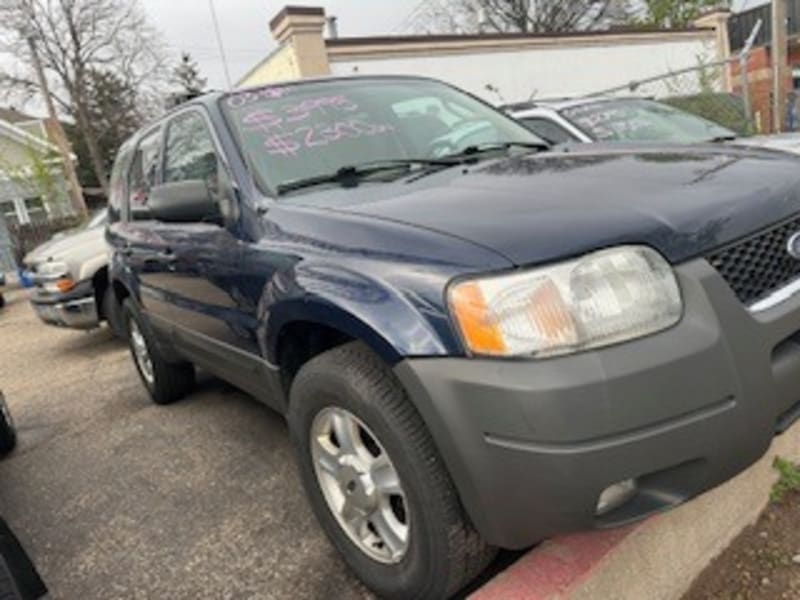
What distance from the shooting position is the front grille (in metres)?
1.90

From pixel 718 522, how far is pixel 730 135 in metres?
4.33

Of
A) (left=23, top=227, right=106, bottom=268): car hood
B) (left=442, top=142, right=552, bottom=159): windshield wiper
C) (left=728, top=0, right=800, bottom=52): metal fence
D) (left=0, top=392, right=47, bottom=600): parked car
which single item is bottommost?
(left=0, top=392, right=47, bottom=600): parked car

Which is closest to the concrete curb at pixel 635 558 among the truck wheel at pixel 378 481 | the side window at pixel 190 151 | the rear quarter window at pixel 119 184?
the truck wheel at pixel 378 481

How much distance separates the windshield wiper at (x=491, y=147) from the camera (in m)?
2.95

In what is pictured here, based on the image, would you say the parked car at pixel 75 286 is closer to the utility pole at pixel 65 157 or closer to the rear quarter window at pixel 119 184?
the rear quarter window at pixel 119 184

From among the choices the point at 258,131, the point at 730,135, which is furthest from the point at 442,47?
the point at 258,131

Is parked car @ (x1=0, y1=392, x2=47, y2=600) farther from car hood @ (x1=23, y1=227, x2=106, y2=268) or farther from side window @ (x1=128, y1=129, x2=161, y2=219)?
car hood @ (x1=23, y1=227, x2=106, y2=268)

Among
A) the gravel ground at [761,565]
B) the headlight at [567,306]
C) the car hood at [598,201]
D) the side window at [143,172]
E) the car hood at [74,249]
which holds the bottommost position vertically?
the gravel ground at [761,565]

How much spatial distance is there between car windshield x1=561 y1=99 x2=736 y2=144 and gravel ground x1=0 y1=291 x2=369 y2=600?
346 centimetres

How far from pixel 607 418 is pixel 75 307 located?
639 cm

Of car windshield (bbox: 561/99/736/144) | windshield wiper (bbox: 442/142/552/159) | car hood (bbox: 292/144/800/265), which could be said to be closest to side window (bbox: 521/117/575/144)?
car windshield (bbox: 561/99/736/144)

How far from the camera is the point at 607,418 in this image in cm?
165

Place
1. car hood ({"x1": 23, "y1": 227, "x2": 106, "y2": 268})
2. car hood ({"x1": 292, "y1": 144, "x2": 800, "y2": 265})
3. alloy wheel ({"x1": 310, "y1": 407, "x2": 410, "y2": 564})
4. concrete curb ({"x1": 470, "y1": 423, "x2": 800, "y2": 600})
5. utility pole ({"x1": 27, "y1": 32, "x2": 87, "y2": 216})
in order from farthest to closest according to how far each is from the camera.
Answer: utility pole ({"x1": 27, "y1": 32, "x2": 87, "y2": 216})
car hood ({"x1": 23, "y1": 227, "x2": 106, "y2": 268})
alloy wheel ({"x1": 310, "y1": 407, "x2": 410, "y2": 564})
concrete curb ({"x1": 470, "y1": 423, "x2": 800, "y2": 600})
car hood ({"x1": 292, "y1": 144, "x2": 800, "y2": 265})

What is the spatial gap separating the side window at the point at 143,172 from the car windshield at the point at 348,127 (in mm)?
1021
